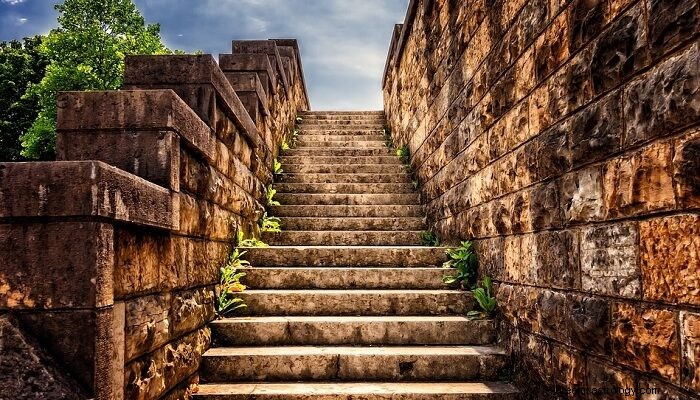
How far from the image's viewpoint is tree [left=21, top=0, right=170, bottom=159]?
15977mm

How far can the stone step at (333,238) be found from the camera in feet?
16.8

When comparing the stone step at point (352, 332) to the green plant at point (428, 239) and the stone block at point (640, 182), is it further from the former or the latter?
the stone block at point (640, 182)

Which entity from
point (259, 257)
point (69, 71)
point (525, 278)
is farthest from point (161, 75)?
point (69, 71)

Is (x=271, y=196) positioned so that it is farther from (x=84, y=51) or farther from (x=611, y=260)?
(x=84, y=51)

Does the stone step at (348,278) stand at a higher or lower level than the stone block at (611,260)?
lower

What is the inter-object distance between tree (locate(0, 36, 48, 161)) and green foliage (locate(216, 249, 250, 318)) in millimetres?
20707

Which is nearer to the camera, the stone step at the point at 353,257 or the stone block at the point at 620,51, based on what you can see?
the stone block at the point at 620,51

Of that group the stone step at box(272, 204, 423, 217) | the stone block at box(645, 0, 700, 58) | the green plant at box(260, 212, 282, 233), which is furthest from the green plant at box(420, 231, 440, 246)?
the stone block at box(645, 0, 700, 58)

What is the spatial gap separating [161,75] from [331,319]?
2.40 m

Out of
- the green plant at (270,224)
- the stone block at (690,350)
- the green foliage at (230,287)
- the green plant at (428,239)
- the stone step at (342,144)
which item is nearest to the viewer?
the stone block at (690,350)

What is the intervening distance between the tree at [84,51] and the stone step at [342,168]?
1349 centimetres

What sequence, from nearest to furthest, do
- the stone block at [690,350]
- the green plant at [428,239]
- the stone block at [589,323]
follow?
the stone block at [690,350]
the stone block at [589,323]
the green plant at [428,239]

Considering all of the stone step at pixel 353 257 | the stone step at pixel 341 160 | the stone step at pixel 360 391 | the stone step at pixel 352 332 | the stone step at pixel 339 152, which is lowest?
the stone step at pixel 360 391

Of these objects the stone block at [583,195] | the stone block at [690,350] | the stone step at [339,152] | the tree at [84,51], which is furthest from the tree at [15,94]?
the stone block at [690,350]
